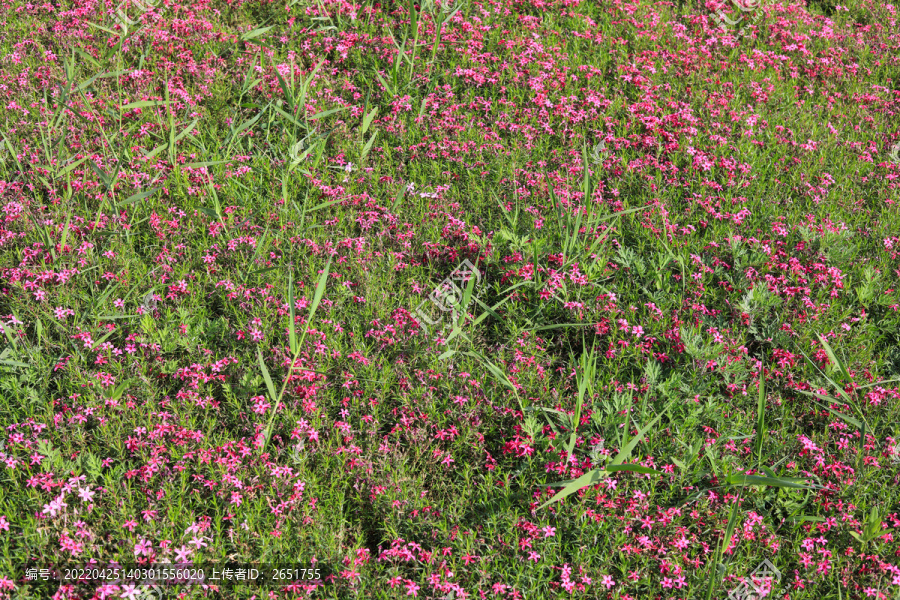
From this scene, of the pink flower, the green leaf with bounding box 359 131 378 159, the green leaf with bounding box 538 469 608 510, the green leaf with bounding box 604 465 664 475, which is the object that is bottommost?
the pink flower

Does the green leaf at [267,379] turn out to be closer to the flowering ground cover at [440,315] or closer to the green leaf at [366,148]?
the flowering ground cover at [440,315]

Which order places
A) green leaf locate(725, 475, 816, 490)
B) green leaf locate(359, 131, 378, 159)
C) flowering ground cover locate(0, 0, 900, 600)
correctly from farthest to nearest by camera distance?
green leaf locate(359, 131, 378, 159) < flowering ground cover locate(0, 0, 900, 600) < green leaf locate(725, 475, 816, 490)

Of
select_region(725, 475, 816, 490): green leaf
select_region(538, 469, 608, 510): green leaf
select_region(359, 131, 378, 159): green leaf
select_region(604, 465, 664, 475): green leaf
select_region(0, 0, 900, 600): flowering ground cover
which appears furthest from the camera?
select_region(359, 131, 378, 159): green leaf

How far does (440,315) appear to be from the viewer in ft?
17.7

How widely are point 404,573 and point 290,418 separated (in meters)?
1.29

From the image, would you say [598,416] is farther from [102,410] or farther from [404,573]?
[102,410]

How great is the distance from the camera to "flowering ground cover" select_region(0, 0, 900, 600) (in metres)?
4.10

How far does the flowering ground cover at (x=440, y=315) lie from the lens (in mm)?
4098

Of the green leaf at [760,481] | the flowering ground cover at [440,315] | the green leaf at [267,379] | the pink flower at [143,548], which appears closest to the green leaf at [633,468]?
the flowering ground cover at [440,315]

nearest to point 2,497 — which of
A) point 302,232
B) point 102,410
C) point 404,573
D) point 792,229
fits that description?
point 102,410

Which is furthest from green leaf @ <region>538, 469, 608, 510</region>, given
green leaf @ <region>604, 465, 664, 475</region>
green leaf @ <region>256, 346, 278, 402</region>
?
green leaf @ <region>256, 346, 278, 402</region>

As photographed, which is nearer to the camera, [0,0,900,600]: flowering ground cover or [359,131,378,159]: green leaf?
[0,0,900,600]: flowering ground cover

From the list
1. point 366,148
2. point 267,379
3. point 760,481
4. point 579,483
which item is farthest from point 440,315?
point 760,481

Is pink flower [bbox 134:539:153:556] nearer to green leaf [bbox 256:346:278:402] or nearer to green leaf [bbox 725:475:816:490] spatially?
green leaf [bbox 256:346:278:402]
